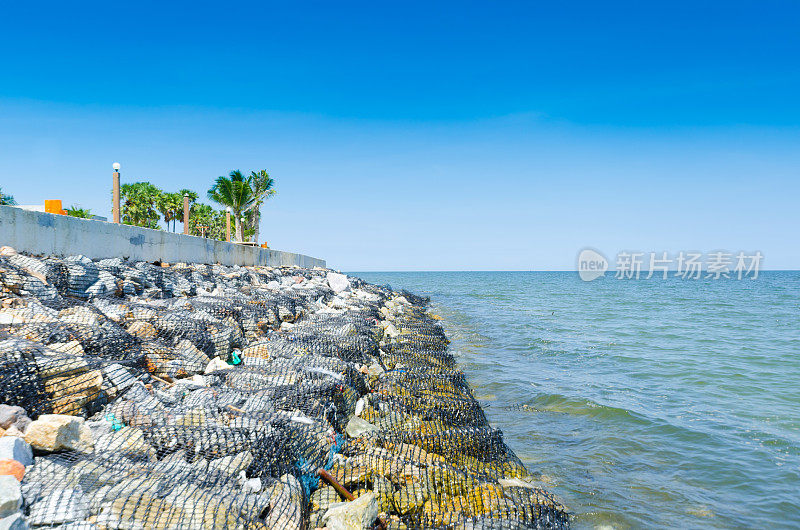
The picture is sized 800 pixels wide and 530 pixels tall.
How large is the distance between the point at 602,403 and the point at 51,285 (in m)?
8.20

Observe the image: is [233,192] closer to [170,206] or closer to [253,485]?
[170,206]

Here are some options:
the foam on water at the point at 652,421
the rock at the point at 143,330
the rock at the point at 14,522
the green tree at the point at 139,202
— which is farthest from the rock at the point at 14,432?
the green tree at the point at 139,202

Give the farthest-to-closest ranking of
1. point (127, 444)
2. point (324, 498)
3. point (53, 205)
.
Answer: point (53, 205), point (324, 498), point (127, 444)

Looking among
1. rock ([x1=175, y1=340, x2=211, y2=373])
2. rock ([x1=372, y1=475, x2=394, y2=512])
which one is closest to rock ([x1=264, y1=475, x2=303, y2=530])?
rock ([x1=372, y1=475, x2=394, y2=512])

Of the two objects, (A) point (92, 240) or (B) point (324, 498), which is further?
(A) point (92, 240)

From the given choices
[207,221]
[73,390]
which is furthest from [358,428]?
[207,221]

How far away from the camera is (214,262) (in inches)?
583

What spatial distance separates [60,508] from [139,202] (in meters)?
43.0

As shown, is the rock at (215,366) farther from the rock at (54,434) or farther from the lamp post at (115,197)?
the lamp post at (115,197)

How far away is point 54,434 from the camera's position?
8.57 ft

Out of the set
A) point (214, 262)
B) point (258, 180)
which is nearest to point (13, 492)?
point (214, 262)

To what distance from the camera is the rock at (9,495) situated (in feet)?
6.57

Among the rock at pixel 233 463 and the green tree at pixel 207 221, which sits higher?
the green tree at pixel 207 221

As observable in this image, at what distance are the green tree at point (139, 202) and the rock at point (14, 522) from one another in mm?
42509
